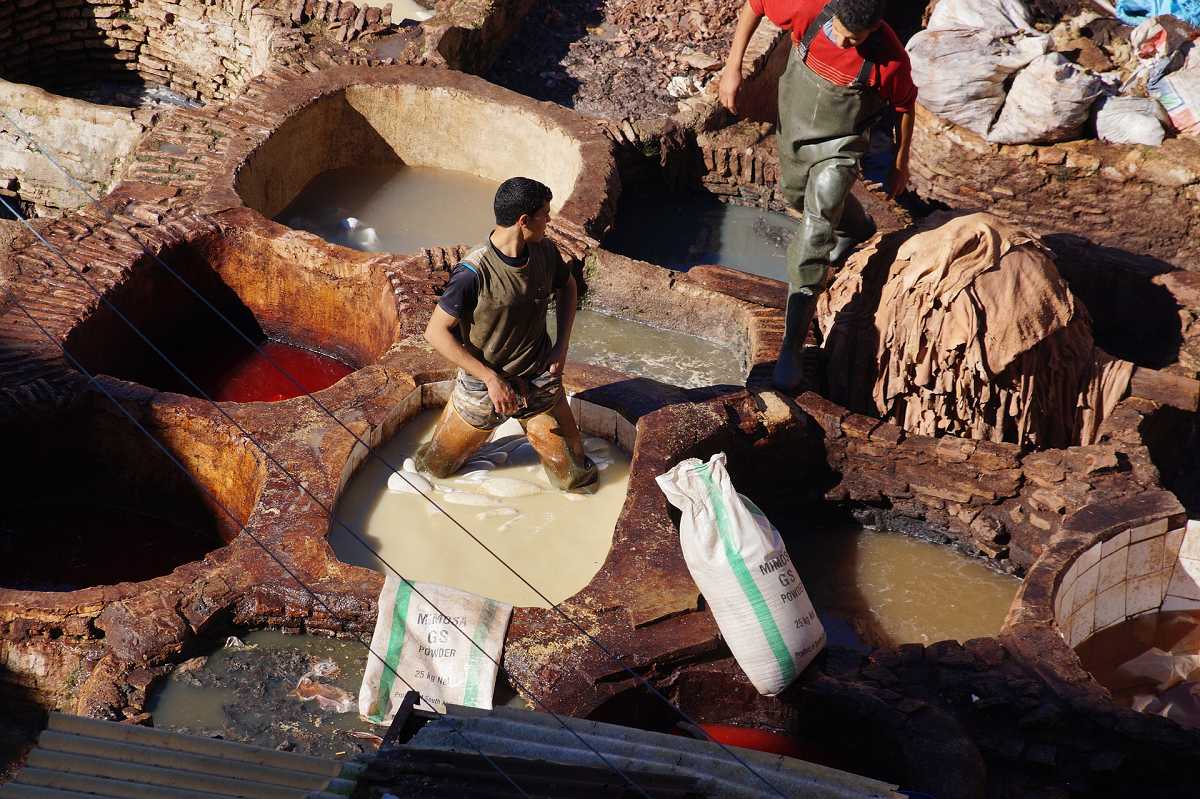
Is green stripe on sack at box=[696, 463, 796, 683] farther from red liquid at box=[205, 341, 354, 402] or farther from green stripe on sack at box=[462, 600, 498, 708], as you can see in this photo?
red liquid at box=[205, 341, 354, 402]

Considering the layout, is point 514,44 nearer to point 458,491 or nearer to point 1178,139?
point 1178,139

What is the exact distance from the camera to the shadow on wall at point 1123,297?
8688 mm

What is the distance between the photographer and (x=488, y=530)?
20.8 feet

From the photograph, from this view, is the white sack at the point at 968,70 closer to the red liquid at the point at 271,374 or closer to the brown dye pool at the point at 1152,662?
the brown dye pool at the point at 1152,662

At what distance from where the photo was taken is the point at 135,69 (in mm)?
12070

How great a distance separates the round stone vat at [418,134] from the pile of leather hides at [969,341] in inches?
92.6

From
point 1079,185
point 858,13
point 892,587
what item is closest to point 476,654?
point 892,587

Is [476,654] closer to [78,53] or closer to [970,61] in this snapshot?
[970,61]

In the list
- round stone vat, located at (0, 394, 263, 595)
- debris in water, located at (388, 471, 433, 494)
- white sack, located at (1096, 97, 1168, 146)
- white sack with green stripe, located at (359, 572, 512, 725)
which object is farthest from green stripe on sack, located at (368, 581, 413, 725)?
white sack, located at (1096, 97, 1168, 146)

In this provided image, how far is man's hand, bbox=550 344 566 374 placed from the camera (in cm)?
616

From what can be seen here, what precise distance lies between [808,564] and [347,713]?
269 centimetres

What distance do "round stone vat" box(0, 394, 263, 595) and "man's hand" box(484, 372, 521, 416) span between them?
1318 mm

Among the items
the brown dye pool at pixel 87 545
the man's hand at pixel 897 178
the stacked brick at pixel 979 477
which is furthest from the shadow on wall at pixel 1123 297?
the brown dye pool at pixel 87 545

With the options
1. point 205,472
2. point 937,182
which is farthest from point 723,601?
point 937,182
